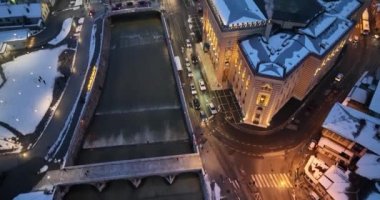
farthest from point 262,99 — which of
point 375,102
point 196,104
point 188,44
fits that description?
point 188,44

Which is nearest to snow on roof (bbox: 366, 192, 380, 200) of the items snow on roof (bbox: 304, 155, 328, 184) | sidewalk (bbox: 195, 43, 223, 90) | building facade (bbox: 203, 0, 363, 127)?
snow on roof (bbox: 304, 155, 328, 184)

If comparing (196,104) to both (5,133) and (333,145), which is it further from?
(5,133)

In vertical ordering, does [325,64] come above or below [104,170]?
above

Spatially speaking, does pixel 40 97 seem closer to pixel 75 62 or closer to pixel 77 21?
pixel 75 62

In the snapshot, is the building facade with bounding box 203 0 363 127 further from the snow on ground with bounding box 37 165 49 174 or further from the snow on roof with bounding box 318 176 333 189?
the snow on ground with bounding box 37 165 49 174

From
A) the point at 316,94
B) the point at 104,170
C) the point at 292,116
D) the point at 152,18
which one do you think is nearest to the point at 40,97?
the point at 104,170

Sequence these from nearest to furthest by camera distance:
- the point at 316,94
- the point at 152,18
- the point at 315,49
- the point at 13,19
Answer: the point at 315,49
the point at 316,94
the point at 13,19
the point at 152,18
